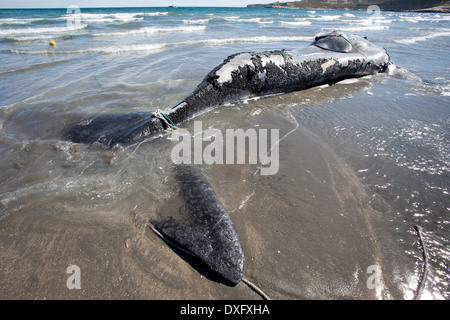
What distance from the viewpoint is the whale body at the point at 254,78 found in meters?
3.47

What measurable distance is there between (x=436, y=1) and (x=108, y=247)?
3666 inches

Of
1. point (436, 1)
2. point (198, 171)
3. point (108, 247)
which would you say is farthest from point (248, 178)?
point (436, 1)

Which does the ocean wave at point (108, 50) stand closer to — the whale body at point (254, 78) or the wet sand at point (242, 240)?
the whale body at point (254, 78)

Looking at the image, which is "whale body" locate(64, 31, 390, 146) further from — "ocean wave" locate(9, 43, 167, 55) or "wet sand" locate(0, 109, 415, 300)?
"ocean wave" locate(9, 43, 167, 55)

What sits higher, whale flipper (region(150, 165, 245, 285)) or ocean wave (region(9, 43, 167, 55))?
ocean wave (region(9, 43, 167, 55))

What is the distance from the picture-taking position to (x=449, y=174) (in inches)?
117

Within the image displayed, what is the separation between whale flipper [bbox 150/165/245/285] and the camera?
6.01 ft

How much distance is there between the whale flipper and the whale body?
152 cm

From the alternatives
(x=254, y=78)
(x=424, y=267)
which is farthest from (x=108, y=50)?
(x=424, y=267)

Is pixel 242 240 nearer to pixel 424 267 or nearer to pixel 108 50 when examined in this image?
pixel 424 267

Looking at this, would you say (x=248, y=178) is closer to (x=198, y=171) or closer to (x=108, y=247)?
(x=198, y=171)

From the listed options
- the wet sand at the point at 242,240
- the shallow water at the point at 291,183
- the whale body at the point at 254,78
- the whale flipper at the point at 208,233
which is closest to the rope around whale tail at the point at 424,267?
the shallow water at the point at 291,183

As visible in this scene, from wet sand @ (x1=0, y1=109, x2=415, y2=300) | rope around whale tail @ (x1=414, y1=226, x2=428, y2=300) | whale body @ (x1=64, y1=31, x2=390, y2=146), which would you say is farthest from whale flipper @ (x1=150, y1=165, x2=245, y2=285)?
whale body @ (x1=64, y1=31, x2=390, y2=146)

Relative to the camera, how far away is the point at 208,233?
2014 mm
